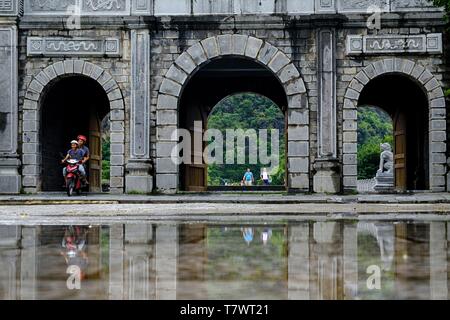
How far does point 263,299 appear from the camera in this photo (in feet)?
8.35

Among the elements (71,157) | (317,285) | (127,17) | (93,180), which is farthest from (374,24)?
(317,285)

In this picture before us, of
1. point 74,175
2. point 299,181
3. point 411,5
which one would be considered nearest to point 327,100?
point 299,181

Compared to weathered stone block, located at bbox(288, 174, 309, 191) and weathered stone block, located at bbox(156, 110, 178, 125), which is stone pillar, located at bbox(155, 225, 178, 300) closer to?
weathered stone block, located at bbox(288, 174, 309, 191)

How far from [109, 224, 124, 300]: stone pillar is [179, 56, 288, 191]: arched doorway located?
512 inches

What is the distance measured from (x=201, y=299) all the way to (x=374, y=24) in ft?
48.0

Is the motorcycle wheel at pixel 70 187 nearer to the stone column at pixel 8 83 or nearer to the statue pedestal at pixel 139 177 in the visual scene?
the statue pedestal at pixel 139 177

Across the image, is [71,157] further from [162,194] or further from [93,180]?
[93,180]

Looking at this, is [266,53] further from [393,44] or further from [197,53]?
[393,44]

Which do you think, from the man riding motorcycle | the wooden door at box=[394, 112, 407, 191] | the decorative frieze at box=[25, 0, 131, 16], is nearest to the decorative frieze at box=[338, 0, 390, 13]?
the decorative frieze at box=[25, 0, 131, 16]

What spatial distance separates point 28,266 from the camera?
354 centimetres

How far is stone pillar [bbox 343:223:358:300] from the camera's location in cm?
276

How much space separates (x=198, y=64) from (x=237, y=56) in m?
0.96

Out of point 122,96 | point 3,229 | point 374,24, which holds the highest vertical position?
point 374,24
